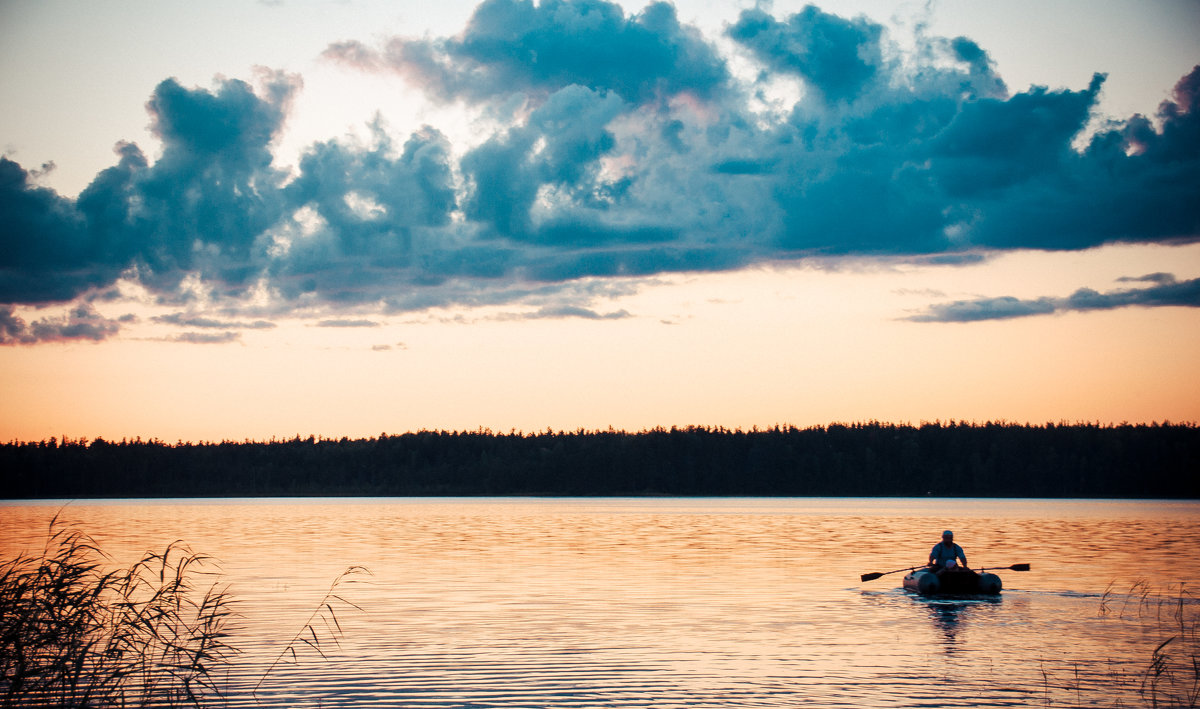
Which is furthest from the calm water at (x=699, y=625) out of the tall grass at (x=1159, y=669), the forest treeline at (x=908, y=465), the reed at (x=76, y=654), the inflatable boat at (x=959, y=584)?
the forest treeline at (x=908, y=465)

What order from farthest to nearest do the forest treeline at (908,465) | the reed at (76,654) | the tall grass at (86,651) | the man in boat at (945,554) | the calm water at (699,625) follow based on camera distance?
1. the forest treeline at (908,465)
2. the man in boat at (945,554)
3. the calm water at (699,625)
4. the tall grass at (86,651)
5. the reed at (76,654)

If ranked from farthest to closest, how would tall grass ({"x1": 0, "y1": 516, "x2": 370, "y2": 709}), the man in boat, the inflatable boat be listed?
the man in boat
the inflatable boat
tall grass ({"x1": 0, "y1": 516, "x2": 370, "y2": 709})

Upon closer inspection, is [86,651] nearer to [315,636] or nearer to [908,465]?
[315,636]

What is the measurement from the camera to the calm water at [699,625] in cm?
1964

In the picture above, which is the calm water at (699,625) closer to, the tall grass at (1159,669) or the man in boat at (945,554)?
the tall grass at (1159,669)

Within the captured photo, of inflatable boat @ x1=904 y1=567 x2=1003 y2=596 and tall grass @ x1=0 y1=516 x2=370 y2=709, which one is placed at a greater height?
tall grass @ x1=0 y1=516 x2=370 y2=709

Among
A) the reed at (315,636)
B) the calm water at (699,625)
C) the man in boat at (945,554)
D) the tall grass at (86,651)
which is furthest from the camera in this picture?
the man in boat at (945,554)

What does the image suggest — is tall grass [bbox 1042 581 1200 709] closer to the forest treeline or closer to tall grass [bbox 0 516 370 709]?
tall grass [bbox 0 516 370 709]

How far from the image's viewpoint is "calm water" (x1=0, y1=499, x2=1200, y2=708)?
64.4 feet

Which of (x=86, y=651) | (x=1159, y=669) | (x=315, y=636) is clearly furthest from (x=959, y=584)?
(x=86, y=651)

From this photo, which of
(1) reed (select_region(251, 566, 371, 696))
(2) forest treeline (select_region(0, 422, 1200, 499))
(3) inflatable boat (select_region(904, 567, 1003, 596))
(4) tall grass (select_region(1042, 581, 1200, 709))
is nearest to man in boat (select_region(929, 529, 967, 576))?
(3) inflatable boat (select_region(904, 567, 1003, 596))

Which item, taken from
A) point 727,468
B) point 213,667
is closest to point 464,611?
point 213,667

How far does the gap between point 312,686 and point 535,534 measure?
54.0m

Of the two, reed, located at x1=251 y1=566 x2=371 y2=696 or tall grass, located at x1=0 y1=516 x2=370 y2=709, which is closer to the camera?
tall grass, located at x1=0 y1=516 x2=370 y2=709
